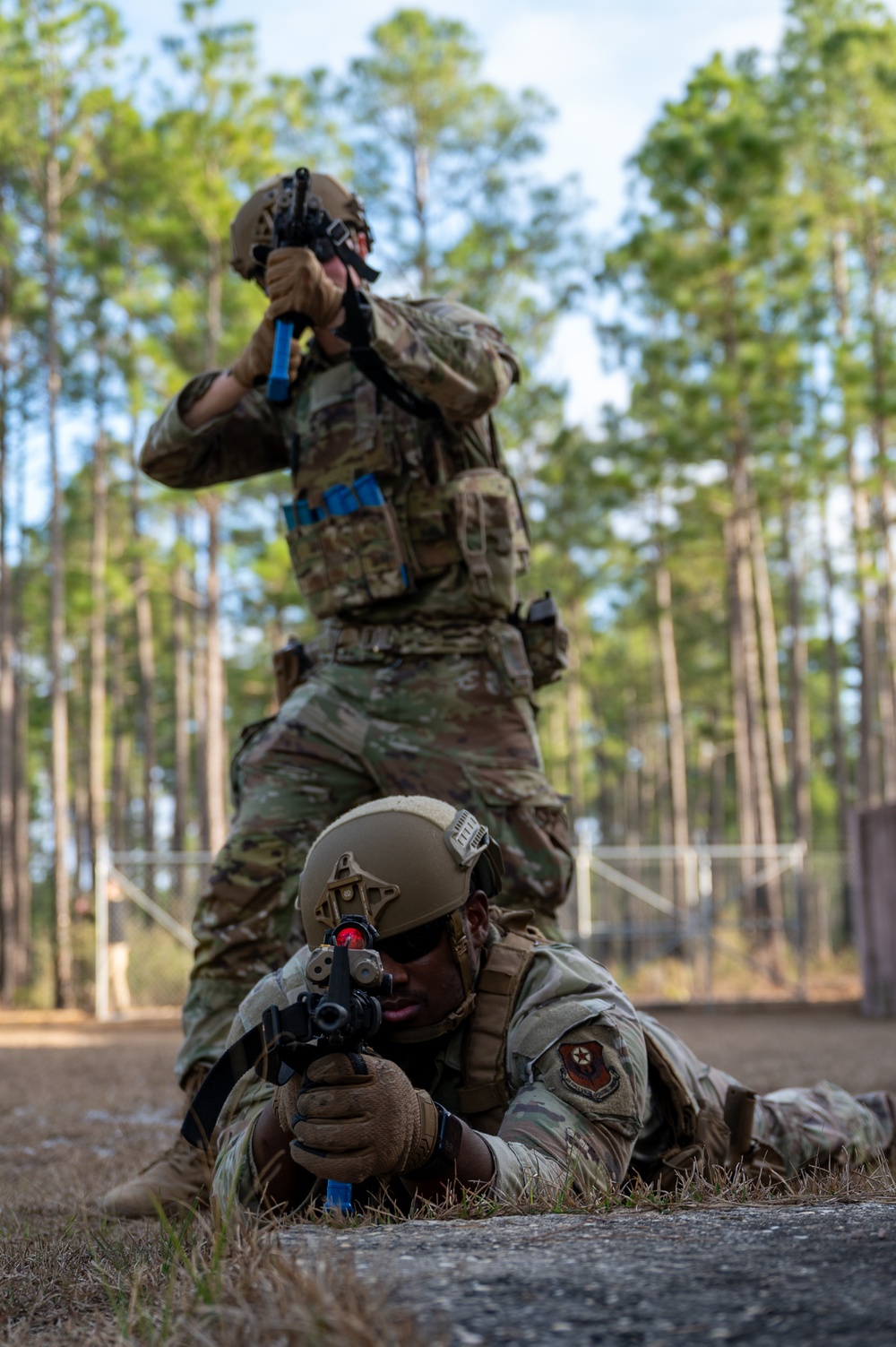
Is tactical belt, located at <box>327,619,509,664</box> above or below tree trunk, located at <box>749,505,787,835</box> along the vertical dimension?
below

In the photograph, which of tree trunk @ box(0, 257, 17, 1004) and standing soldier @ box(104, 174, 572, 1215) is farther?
tree trunk @ box(0, 257, 17, 1004)

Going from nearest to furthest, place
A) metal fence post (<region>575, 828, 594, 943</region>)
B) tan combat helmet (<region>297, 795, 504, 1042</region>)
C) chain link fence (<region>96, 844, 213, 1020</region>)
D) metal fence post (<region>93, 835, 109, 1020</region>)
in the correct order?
tan combat helmet (<region>297, 795, 504, 1042</region>) < metal fence post (<region>93, 835, 109, 1020</region>) < chain link fence (<region>96, 844, 213, 1020</region>) < metal fence post (<region>575, 828, 594, 943</region>)

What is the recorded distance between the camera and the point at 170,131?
60.6 ft

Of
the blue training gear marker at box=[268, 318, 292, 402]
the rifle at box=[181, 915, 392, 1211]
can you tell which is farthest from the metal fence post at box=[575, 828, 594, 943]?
the rifle at box=[181, 915, 392, 1211]

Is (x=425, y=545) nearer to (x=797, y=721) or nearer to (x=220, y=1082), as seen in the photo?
(x=220, y=1082)

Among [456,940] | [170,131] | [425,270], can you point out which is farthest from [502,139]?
[456,940]

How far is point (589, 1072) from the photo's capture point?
2.26 m

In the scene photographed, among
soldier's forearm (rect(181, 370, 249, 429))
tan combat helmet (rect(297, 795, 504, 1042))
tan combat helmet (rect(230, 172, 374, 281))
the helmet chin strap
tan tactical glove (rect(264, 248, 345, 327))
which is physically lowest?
the helmet chin strap

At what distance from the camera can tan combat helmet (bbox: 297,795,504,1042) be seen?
2234 millimetres

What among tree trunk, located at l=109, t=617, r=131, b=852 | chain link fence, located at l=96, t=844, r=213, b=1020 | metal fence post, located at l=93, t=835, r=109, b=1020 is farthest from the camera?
tree trunk, located at l=109, t=617, r=131, b=852

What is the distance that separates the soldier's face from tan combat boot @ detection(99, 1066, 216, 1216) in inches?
30.1

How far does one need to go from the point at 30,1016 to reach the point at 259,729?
41.6 feet

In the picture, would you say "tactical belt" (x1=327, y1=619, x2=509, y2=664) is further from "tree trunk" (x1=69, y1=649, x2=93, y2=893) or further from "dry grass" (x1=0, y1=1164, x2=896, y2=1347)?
"tree trunk" (x1=69, y1=649, x2=93, y2=893)

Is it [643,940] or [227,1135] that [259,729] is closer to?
[227,1135]
